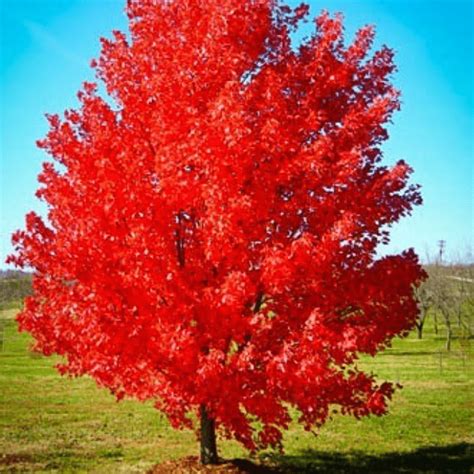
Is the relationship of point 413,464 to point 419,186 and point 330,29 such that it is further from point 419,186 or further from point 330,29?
point 330,29

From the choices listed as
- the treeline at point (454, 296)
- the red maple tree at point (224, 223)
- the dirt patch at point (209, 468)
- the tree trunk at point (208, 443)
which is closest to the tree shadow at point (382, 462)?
the dirt patch at point (209, 468)

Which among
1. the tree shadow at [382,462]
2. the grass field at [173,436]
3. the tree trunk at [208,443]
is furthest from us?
the grass field at [173,436]

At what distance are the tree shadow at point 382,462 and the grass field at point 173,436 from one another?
0.09ft

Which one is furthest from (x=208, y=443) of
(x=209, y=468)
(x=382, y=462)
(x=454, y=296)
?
(x=454, y=296)

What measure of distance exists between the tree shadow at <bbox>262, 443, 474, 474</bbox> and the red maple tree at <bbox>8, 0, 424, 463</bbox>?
16.5ft

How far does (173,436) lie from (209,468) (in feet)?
23.3

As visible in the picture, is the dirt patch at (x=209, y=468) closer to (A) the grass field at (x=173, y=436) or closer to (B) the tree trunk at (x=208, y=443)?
(B) the tree trunk at (x=208, y=443)

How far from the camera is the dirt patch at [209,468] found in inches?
508

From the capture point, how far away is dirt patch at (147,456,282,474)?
1289 centimetres

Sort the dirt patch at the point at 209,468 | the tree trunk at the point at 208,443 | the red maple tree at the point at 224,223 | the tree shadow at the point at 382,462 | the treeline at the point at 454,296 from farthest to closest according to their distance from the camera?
the treeline at the point at 454,296
the tree shadow at the point at 382,462
the tree trunk at the point at 208,443
the dirt patch at the point at 209,468
the red maple tree at the point at 224,223

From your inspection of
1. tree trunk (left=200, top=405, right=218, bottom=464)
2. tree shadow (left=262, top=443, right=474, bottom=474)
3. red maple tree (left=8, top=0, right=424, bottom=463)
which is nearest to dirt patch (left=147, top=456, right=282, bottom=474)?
tree trunk (left=200, top=405, right=218, bottom=464)

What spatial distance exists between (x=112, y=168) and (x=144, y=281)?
223 centimetres

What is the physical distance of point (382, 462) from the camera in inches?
629

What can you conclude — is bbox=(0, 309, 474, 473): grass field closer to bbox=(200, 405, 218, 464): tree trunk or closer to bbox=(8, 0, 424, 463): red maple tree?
bbox=(200, 405, 218, 464): tree trunk
